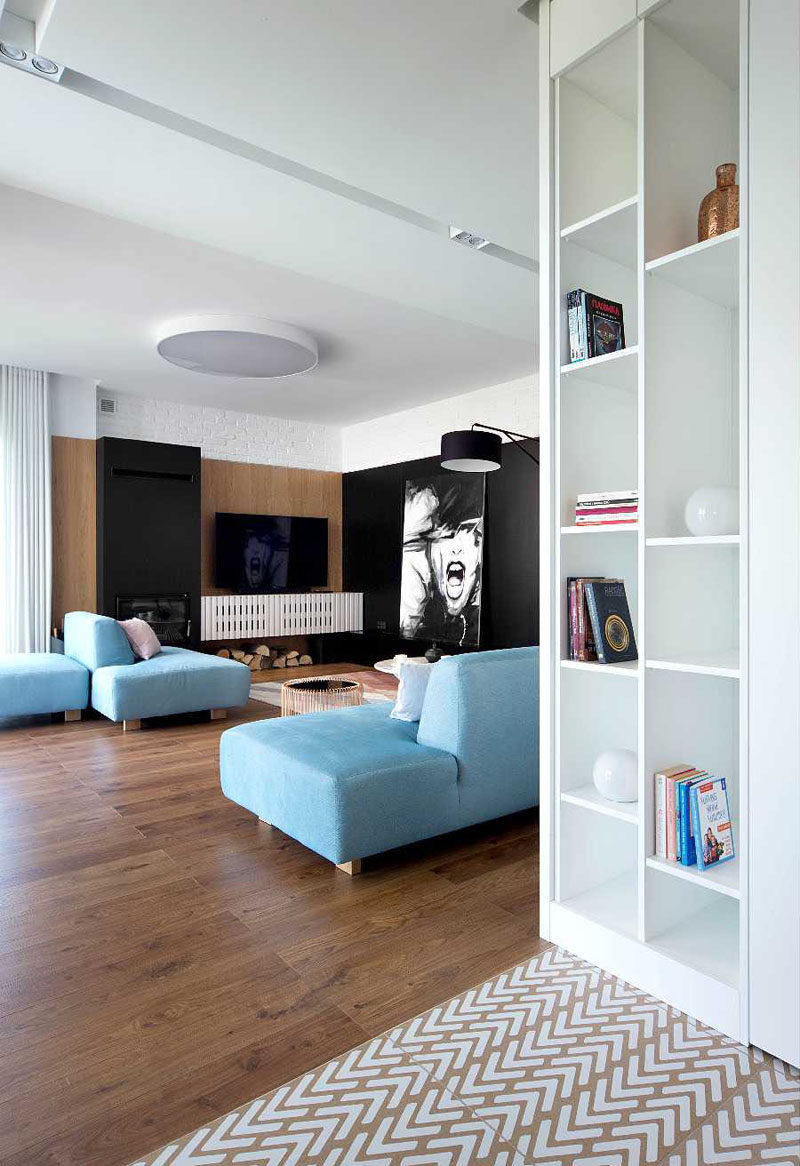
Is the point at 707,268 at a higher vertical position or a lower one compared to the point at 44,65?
lower

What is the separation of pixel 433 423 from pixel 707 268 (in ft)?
18.3

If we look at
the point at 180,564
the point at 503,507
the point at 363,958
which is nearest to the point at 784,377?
the point at 363,958

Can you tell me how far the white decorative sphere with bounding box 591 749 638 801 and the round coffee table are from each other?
2318 mm

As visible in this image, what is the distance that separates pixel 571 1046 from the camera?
165cm

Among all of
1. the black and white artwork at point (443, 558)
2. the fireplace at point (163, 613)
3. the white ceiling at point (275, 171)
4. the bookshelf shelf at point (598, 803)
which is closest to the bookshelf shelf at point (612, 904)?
the bookshelf shelf at point (598, 803)

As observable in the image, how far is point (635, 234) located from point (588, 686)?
50.8 inches

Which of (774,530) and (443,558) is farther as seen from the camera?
(443,558)

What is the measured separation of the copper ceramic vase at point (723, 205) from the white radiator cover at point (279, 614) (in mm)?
6016

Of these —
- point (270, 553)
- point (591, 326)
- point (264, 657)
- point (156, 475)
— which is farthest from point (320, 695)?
point (270, 553)

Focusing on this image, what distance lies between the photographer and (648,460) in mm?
1864

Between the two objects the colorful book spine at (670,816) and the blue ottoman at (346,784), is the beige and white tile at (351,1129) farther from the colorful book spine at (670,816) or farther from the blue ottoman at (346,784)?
the blue ottoman at (346,784)

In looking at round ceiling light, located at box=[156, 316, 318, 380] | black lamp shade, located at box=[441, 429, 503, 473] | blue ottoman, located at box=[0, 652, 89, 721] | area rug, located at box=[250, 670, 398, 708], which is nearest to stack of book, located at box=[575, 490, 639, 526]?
area rug, located at box=[250, 670, 398, 708]

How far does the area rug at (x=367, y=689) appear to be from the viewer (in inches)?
182

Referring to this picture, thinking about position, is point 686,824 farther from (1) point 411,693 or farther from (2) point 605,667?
(1) point 411,693
